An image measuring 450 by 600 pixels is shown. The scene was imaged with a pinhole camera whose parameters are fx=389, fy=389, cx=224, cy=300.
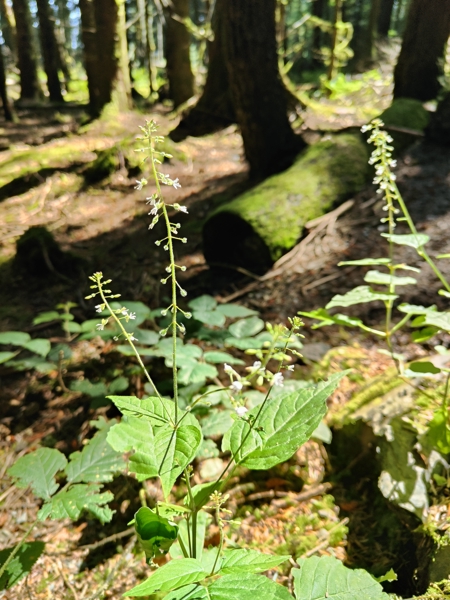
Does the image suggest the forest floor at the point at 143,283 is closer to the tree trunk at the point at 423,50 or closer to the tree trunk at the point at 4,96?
the tree trunk at the point at 423,50

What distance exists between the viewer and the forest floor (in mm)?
1788

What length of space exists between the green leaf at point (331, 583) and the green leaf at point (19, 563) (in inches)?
38.0

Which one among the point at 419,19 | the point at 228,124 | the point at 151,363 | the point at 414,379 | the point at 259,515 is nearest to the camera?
the point at 259,515

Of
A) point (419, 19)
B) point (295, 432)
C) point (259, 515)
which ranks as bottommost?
point (259, 515)

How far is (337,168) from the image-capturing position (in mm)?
4723

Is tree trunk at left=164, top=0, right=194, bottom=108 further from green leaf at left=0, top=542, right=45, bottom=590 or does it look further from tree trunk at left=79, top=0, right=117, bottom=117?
green leaf at left=0, top=542, right=45, bottom=590

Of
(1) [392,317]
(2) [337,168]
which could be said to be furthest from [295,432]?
(2) [337,168]

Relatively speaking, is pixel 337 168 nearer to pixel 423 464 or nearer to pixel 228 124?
pixel 423 464

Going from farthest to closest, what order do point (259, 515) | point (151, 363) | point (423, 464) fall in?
point (151, 363) → point (259, 515) → point (423, 464)

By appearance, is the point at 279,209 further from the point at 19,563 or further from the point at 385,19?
the point at 385,19

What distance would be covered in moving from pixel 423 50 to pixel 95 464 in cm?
695

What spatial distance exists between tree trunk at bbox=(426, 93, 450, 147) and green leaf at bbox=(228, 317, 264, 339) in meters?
4.27

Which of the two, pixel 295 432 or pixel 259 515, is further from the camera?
pixel 259 515

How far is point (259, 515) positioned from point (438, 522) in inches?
30.9
